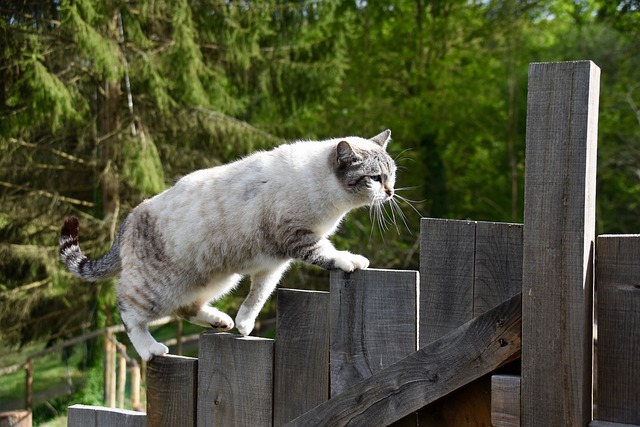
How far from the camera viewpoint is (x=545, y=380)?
172 cm

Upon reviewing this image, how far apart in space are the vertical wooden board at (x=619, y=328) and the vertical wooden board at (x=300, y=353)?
78 centimetres

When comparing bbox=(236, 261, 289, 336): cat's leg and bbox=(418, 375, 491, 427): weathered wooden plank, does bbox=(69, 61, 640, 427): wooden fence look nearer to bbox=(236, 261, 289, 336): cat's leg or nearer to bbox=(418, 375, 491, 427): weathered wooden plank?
bbox=(418, 375, 491, 427): weathered wooden plank

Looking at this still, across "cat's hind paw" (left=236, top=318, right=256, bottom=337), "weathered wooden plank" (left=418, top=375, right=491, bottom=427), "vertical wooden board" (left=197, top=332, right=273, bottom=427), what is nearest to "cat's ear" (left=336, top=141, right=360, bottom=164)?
"cat's hind paw" (left=236, top=318, right=256, bottom=337)

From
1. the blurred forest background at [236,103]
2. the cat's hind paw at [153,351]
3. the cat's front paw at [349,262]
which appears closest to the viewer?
the cat's front paw at [349,262]

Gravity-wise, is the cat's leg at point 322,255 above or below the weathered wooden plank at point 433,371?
above

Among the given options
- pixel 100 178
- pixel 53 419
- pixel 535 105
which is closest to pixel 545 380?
pixel 535 105

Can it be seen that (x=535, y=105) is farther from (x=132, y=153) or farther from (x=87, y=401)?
(x=87, y=401)

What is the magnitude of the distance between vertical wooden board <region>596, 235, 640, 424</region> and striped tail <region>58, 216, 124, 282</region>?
7.61ft

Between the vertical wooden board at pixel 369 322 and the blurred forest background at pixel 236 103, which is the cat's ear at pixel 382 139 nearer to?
the vertical wooden board at pixel 369 322

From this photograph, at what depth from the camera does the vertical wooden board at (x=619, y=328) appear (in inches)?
67.1

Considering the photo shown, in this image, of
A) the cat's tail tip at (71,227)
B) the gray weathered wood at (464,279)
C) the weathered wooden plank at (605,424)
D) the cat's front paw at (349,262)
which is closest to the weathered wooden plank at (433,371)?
the gray weathered wood at (464,279)

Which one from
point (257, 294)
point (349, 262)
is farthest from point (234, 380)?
point (257, 294)

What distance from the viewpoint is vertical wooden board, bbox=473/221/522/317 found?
194 centimetres

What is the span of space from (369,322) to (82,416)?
4.22 ft
